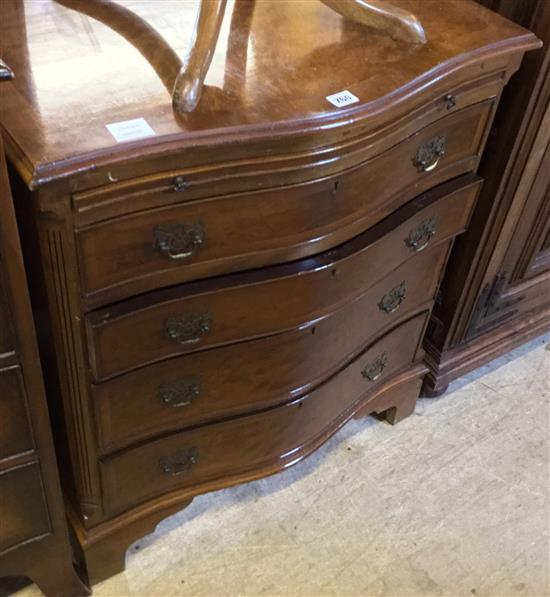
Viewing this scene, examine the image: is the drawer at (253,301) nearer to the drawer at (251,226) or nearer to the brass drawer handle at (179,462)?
the drawer at (251,226)

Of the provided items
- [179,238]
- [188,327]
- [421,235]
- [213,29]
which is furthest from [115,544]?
[213,29]

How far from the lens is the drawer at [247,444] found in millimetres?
1219

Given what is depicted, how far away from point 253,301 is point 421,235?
350 millimetres

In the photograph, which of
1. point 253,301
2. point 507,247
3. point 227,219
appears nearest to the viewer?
point 227,219

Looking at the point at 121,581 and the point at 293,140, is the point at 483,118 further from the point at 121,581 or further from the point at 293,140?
the point at 121,581

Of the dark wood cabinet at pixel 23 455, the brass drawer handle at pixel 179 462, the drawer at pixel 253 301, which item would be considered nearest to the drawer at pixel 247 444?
the brass drawer handle at pixel 179 462

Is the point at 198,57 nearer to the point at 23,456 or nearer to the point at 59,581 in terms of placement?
the point at 23,456

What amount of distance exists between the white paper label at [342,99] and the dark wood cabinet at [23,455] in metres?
0.42

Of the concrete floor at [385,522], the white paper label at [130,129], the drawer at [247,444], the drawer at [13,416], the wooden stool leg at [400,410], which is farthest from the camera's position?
the wooden stool leg at [400,410]

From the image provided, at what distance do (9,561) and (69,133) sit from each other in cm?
72

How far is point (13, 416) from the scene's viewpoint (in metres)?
0.98

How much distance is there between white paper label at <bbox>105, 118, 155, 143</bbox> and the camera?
835 mm

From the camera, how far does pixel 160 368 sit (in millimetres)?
1090

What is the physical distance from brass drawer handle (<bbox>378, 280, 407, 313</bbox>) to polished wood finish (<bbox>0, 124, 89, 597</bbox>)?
0.61 meters
